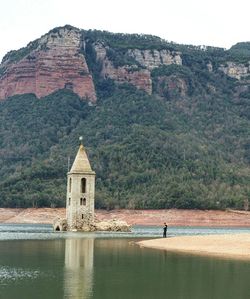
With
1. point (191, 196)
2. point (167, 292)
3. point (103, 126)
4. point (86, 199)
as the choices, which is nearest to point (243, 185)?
point (191, 196)

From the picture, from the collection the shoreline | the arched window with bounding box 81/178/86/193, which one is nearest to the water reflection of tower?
the arched window with bounding box 81/178/86/193

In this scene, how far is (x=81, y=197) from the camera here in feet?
295

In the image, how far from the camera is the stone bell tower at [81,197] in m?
89.0

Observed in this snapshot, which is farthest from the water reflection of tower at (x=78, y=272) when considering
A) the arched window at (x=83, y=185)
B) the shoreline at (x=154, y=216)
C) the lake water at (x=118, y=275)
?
Result: the shoreline at (x=154, y=216)

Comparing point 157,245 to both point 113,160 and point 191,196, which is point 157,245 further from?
point 113,160

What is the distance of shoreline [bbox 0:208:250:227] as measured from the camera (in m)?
138

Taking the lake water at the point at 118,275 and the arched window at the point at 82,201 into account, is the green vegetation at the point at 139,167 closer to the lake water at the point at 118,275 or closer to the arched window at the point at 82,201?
the arched window at the point at 82,201

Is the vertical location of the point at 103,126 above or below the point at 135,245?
above

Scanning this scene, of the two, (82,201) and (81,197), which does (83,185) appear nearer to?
(81,197)

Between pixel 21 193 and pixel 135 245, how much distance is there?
92.5 meters

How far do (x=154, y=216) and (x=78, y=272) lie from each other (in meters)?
104

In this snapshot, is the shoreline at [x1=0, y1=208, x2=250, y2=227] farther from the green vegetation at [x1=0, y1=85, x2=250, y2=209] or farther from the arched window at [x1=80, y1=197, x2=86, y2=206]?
the arched window at [x1=80, y1=197, x2=86, y2=206]

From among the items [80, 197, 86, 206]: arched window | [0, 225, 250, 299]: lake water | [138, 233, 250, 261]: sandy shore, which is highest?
[0, 225, 250, 299]: lake water

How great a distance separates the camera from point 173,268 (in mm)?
39625
